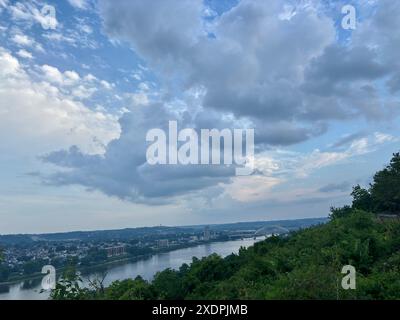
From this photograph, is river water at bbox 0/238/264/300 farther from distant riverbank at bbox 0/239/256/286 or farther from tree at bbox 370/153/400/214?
tree at bbox 370/153/400/214

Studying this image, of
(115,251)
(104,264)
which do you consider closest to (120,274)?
(115,251)

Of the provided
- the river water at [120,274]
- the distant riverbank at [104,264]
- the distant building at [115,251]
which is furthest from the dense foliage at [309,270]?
the distant building at [115,251]

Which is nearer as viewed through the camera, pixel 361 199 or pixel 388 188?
pixel 388 188

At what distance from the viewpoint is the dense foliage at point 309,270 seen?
895 cm

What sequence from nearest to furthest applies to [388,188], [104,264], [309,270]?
[309,270]
[104,264]
[388,188]

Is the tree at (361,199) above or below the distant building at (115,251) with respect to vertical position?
above

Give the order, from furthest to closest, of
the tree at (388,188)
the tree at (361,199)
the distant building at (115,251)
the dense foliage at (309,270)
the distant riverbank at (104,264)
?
the tree at (361,199)
the tree at (388,188)
the distant building at (115,251)
the distant riverbank at (104,264)
the dense foliage at (309,270)

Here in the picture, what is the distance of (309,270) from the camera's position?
10109 mm

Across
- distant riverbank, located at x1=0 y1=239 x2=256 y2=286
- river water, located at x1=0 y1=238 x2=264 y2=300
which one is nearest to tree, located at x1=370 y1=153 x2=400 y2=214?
river water, located at x1=0 y1=238 x2=264 y2=300

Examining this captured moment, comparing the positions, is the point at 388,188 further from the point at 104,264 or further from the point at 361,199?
the point at 104,264

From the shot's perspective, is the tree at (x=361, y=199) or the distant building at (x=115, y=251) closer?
the distant building at (x=115, y=251)

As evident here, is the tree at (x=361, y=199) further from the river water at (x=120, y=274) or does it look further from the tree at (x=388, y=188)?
the river water at (x=120, y=274)
